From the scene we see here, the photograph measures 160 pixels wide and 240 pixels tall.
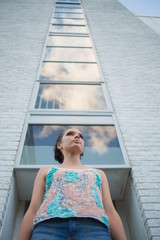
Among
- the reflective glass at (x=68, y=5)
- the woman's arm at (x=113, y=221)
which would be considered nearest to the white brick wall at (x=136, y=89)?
the woman's arm at (x=113, y=221)

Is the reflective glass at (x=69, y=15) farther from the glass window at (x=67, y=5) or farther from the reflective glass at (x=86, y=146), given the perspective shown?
the reflective glass at (x=86, y=146)

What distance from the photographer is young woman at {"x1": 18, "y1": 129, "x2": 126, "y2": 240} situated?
126 cm

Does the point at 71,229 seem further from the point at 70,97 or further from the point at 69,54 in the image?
the point at 69,54

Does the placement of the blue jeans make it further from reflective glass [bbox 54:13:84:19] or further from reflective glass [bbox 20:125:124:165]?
reflective glass [bbox 54:13:84:19]

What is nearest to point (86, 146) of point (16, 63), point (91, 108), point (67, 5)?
point (91, 108)

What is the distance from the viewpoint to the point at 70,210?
135cm

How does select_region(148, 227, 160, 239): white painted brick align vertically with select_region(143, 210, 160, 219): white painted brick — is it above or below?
below

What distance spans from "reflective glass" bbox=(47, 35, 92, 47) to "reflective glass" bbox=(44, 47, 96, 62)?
401 millimetres

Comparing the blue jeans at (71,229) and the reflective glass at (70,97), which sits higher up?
the reflective glass at (70,97)

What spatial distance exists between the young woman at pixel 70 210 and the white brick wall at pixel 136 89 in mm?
951

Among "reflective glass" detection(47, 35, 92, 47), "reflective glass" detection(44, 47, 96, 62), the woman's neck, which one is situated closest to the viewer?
the woman's neck

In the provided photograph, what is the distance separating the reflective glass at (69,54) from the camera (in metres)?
6.24

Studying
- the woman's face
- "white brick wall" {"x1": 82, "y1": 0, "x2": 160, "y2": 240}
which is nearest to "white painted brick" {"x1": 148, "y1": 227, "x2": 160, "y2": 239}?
"white brick wall" {"x1": 82, "y1": 0, "x2": 160, "y2": 240}

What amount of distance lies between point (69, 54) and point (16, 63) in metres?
1.95
